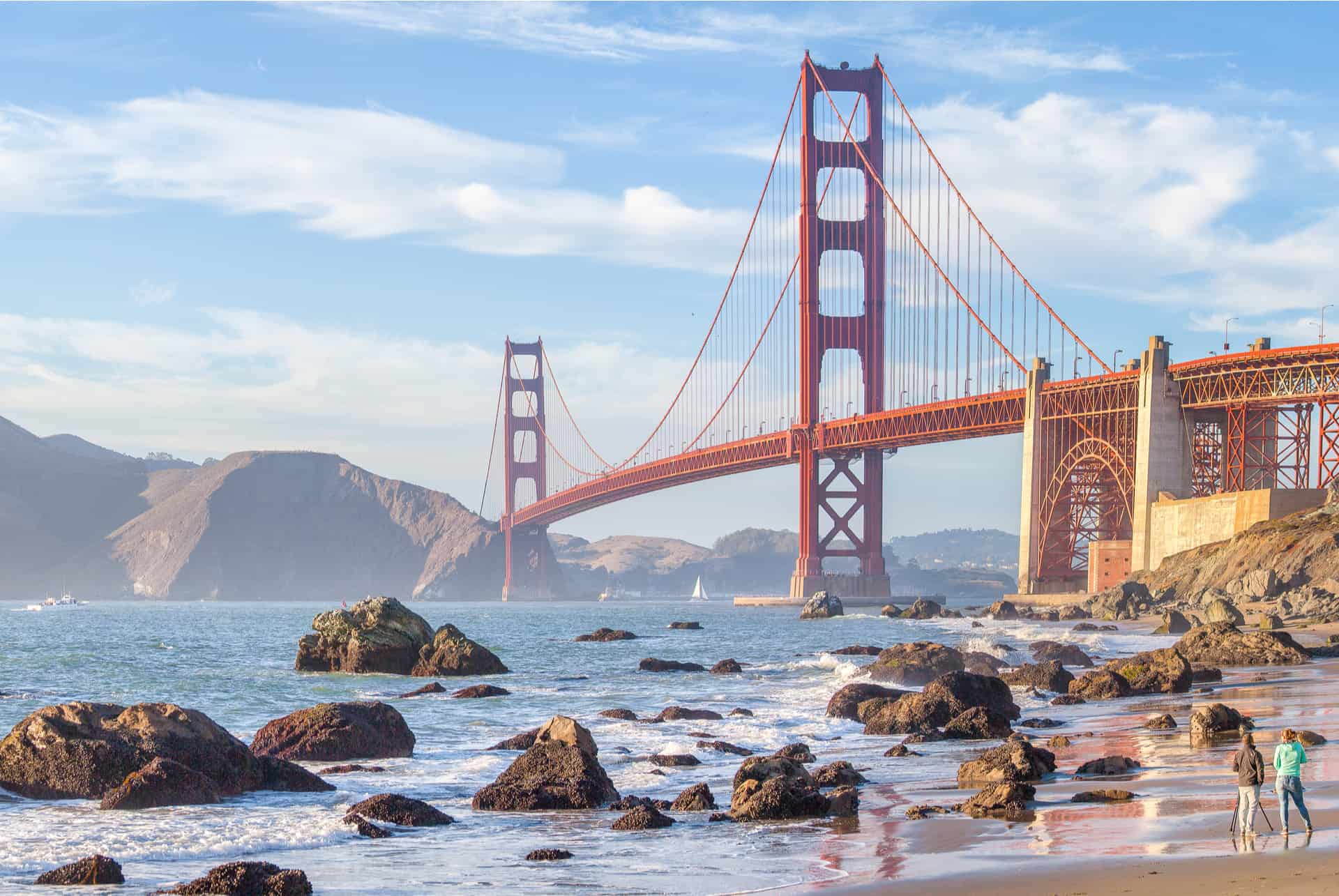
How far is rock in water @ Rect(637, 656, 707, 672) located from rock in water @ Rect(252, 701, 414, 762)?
56.9 ft

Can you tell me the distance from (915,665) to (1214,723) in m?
12.0

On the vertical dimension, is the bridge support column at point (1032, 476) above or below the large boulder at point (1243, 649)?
above

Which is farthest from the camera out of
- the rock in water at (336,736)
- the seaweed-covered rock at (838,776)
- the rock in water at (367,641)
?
the rock in water at (367,641)

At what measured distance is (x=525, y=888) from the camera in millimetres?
9953

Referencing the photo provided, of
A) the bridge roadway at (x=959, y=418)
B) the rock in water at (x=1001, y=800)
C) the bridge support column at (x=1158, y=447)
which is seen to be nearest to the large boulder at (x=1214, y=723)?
the rock in water at (x=1001, y=800)

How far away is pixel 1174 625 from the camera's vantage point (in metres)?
42.2

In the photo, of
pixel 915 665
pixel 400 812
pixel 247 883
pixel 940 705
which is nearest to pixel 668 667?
pixel 915 665

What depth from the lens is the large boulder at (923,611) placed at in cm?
7144

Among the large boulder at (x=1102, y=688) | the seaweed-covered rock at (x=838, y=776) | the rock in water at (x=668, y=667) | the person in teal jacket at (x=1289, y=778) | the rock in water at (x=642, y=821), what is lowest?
the rock in water at (x=668, y=667)

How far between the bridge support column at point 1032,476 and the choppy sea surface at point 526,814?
28.1m

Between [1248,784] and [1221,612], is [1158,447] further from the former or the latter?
[1248,784]

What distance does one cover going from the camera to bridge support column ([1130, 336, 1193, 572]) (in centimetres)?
6175

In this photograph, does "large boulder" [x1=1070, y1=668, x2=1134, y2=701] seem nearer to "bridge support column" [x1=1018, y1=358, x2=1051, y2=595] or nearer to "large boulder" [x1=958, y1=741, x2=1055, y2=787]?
"large boulder" [x1=958, y1=741, x2=1055, y2=787]

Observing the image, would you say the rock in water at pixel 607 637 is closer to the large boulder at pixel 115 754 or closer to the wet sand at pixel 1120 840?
the wet sand at pixel 1120 840
